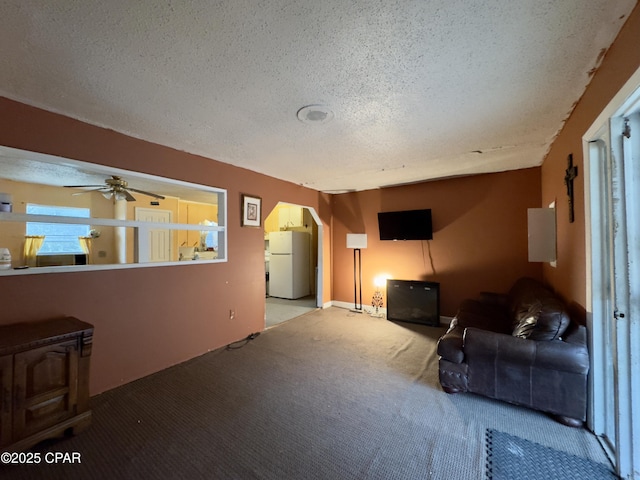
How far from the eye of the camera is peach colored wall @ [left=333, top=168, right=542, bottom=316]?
363 centimetres

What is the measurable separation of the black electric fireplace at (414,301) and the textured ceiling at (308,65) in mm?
2322

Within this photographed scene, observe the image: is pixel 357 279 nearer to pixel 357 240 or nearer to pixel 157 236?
pixel 357 240

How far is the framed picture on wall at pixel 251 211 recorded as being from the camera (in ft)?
11.4

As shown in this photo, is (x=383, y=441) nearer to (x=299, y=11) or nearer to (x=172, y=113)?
(x=299, y=11)

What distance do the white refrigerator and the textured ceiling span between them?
11.8 ft

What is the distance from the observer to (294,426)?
6.06ft

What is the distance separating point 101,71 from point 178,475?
7.79ft

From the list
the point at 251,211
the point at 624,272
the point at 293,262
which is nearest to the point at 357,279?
the point at 293,262

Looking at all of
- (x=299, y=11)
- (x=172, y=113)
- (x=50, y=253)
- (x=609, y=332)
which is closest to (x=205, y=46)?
(x=299, y=11)

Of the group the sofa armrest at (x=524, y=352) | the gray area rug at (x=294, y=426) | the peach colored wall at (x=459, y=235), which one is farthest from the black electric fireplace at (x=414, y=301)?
the sofa armrest at (x=524, y=352)

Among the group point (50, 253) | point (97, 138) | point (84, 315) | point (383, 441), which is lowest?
point (383, 441)

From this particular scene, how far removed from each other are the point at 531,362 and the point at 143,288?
3.38 meters

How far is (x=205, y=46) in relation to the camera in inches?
53.3

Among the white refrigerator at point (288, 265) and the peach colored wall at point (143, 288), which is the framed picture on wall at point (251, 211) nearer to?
the peach colored wall at point (143, 288)
